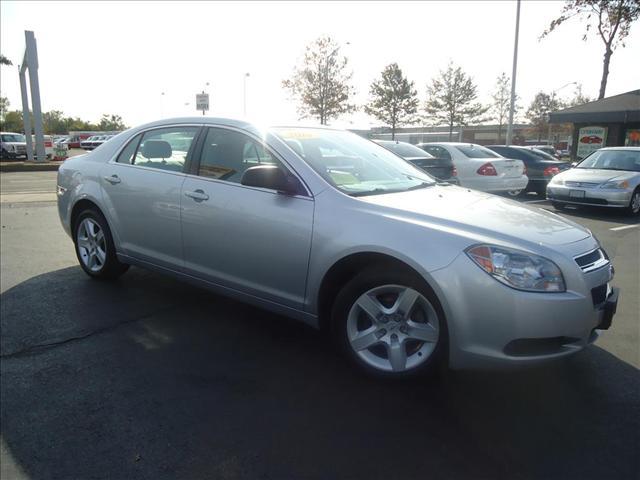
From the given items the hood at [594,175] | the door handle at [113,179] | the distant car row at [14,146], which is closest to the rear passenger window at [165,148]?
the door handle at [113,179]

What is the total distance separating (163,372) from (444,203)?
2095 mm

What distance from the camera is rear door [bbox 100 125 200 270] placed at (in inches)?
158

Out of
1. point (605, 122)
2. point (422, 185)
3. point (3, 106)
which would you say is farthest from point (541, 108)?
point (3, 106)

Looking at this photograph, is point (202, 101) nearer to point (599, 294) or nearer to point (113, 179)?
point (113, 179)

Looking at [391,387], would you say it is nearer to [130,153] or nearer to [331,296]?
Answer: [331,296]

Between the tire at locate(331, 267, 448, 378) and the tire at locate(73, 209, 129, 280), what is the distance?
2.65 metres

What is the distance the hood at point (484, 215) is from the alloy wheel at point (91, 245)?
290cm

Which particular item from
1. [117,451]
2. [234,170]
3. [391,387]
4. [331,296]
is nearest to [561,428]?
[391,387]

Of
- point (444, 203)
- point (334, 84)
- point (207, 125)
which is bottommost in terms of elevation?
point (444, 203)

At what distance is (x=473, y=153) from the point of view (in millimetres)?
11109

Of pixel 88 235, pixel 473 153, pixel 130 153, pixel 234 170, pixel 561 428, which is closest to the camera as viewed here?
pixel 561 428

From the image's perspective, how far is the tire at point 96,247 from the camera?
4715 mm

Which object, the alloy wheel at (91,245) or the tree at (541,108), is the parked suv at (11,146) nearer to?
the alloy wheel at (91,245)

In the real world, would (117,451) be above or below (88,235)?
below
